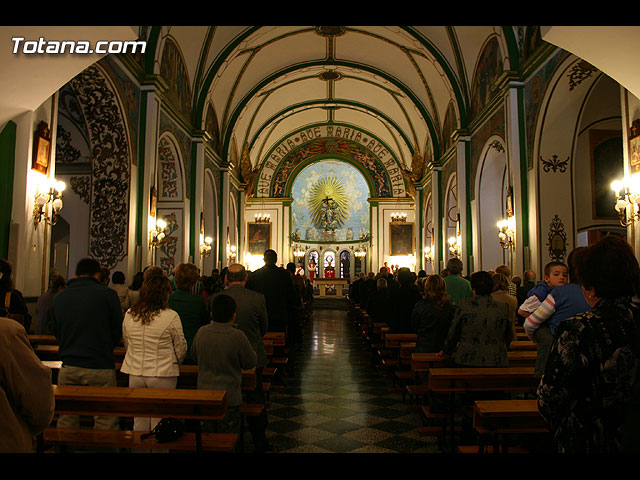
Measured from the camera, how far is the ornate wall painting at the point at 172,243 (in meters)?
14.5

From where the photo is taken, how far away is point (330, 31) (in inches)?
666

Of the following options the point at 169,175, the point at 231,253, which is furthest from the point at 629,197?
the point at 231,253

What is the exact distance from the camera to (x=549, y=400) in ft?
6.94

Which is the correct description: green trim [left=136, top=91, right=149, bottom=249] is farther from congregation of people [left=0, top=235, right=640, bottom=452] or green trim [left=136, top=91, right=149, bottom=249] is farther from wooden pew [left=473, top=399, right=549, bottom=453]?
wooden pew [left=473, top=399, right=549, bottom=453]

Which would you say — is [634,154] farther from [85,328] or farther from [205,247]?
[205,247]

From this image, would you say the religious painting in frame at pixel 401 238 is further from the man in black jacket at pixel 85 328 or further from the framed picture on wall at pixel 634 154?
the man in black jacket at pixel 85 328

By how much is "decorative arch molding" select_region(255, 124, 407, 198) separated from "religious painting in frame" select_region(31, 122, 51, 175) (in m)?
19.8

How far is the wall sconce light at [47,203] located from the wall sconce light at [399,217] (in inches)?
826

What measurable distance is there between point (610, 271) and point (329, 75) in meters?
19.9

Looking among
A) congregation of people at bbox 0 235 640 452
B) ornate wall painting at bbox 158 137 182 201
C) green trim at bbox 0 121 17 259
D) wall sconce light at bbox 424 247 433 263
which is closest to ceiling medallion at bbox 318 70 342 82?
wall sconce light at bbox 424 247 433 263

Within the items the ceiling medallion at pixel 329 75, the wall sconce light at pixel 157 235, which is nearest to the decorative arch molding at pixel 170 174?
the wall sconce light at pixel 157 235

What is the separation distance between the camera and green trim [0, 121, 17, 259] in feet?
22.2

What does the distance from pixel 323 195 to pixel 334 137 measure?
5359 millimetres
